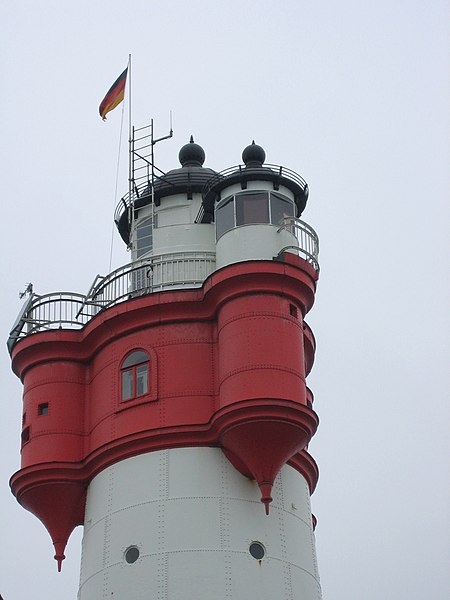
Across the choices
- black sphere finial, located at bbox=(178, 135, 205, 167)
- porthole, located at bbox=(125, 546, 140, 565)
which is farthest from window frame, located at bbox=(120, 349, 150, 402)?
black sphere finial, located at bbox=(178, 135, 205, 167)

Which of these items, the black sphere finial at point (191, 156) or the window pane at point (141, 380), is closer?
the window pane at point (141, 380)

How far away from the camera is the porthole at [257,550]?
3158cm

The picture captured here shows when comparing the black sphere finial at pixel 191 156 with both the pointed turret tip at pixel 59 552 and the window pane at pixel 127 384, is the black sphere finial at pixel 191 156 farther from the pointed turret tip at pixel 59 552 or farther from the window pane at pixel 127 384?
the pointed turret tip at pixel 59 552

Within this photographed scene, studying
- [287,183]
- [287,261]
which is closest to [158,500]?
[287,261]

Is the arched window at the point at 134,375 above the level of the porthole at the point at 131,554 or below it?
above

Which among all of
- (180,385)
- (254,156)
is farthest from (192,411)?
(254,156)

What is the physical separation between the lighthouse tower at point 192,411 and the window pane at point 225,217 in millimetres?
67

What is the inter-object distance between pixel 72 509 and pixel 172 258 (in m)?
7.98

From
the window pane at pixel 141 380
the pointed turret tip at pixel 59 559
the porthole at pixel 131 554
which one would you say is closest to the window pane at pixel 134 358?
the window pane at pixel 141 380

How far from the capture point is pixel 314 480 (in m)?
35.8

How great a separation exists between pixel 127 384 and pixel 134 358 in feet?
2.59

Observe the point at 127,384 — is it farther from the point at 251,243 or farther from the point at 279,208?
the point at 279,208

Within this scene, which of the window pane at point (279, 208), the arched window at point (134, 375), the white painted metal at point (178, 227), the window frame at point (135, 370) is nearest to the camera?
the window frame at point (135, 370)

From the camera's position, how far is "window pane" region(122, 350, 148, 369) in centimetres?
3462
